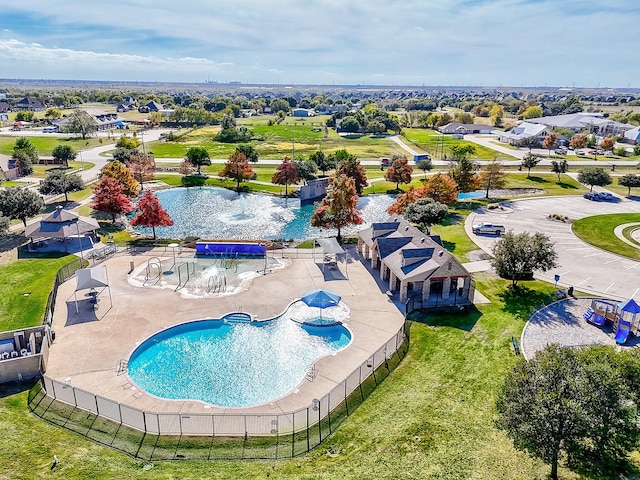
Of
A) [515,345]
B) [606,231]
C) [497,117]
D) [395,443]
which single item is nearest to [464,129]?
[497,117]

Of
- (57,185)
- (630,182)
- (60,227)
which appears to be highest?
(57,185)

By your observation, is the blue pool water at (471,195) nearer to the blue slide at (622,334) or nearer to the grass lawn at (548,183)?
the grass lawn at (548,183)

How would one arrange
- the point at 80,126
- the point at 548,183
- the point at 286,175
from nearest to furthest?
the point at 286,175 < the point at 548,183 < the point at 80,126

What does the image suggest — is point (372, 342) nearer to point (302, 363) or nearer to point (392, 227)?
point (302, 363)

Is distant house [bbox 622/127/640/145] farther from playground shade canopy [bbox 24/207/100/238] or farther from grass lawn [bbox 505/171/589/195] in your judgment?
playground shade canopy [bbox 24/207/100/238]

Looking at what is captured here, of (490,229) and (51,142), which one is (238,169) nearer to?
(490,229)

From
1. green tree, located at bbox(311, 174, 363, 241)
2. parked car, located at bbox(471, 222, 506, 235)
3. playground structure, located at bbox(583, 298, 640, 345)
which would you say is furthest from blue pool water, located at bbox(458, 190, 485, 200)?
playground structure, located at bbox(583, 298, 640, 345)

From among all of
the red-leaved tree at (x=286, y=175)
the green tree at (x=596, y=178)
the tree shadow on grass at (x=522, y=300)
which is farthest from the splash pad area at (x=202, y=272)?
the green tree at (x=596, y=178)

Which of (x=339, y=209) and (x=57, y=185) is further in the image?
(x=57, y=185)
